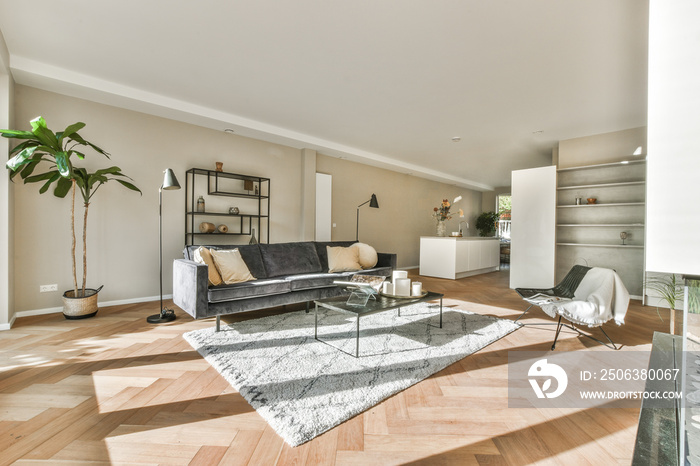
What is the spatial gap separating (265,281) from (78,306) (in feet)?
6.52

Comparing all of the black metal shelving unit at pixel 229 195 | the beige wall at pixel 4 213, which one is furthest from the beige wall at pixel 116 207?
the beige wall at pixel 4 213

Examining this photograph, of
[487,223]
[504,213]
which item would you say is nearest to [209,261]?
[487,223]

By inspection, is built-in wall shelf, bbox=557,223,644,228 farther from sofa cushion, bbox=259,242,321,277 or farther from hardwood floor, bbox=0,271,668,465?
sofa cushion, bbox=259,242,321,277

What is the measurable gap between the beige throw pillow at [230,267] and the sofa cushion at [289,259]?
18.2 inches

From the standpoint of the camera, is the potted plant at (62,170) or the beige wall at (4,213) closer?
the potted plant at (62,170)

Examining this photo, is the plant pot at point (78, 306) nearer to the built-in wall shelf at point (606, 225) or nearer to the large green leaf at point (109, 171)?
the large green leaf at point (109, 171)

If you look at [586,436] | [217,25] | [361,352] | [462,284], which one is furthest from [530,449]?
[462,284]

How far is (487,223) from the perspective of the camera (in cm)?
1045

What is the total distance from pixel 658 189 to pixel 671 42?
0.96ft

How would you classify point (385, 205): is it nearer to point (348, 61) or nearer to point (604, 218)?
point (604, 218)

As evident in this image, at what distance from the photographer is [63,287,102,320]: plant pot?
3455mm

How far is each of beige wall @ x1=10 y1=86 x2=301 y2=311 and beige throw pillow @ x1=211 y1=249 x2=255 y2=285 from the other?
142 cm

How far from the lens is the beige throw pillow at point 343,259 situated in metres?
4.53

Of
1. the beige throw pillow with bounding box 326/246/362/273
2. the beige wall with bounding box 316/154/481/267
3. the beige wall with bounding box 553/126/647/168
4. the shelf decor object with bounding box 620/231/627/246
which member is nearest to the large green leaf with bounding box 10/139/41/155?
the beige throw pillow with bounding box 326/246/362/273
